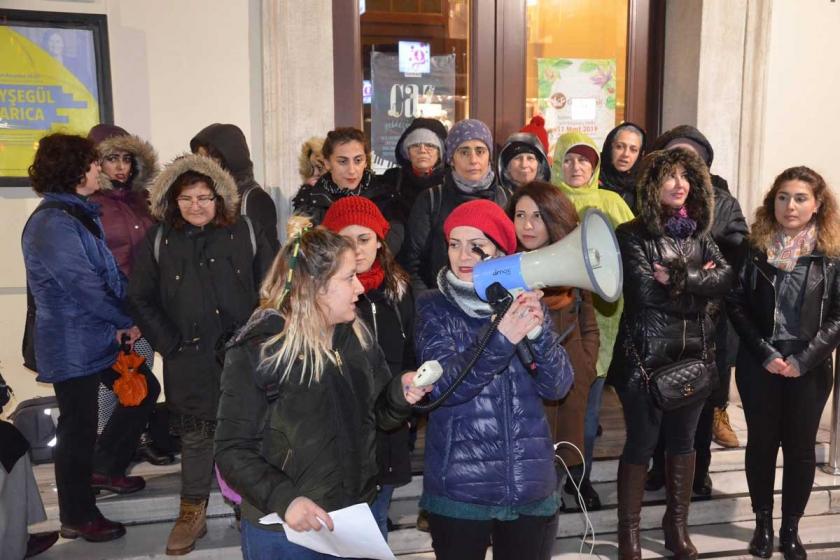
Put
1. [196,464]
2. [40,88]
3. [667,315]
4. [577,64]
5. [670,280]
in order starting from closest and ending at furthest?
[670,280], [667,315], [196,464], [40,88], [577,64]

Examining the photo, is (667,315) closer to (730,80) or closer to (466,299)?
(466,299)

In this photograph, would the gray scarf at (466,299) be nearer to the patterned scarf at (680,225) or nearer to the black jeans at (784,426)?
the patterned scarf at (680,225)

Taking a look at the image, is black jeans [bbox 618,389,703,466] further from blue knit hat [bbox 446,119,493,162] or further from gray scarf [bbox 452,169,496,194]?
blue knit hat [bbox 446,119,493,162]

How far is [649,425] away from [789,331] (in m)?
0.93

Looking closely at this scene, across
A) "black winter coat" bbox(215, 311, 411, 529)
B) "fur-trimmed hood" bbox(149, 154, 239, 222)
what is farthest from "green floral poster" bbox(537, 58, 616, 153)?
"black winter coat" bbox(215, 311, 411, 529)

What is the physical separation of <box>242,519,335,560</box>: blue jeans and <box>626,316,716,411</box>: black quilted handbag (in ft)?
6.43

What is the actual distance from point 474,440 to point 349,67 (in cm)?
425

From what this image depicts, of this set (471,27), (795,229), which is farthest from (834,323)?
(471,27)

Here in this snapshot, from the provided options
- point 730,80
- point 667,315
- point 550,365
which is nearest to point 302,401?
point 550,365

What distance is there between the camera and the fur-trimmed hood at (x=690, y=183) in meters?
3.66

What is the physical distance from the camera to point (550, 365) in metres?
2.54

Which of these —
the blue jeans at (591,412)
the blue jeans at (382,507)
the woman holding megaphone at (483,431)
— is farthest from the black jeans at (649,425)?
the blue jeans at (382,507)

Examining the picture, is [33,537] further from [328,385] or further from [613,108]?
[613,108]

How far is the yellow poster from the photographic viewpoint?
5.20 meters
